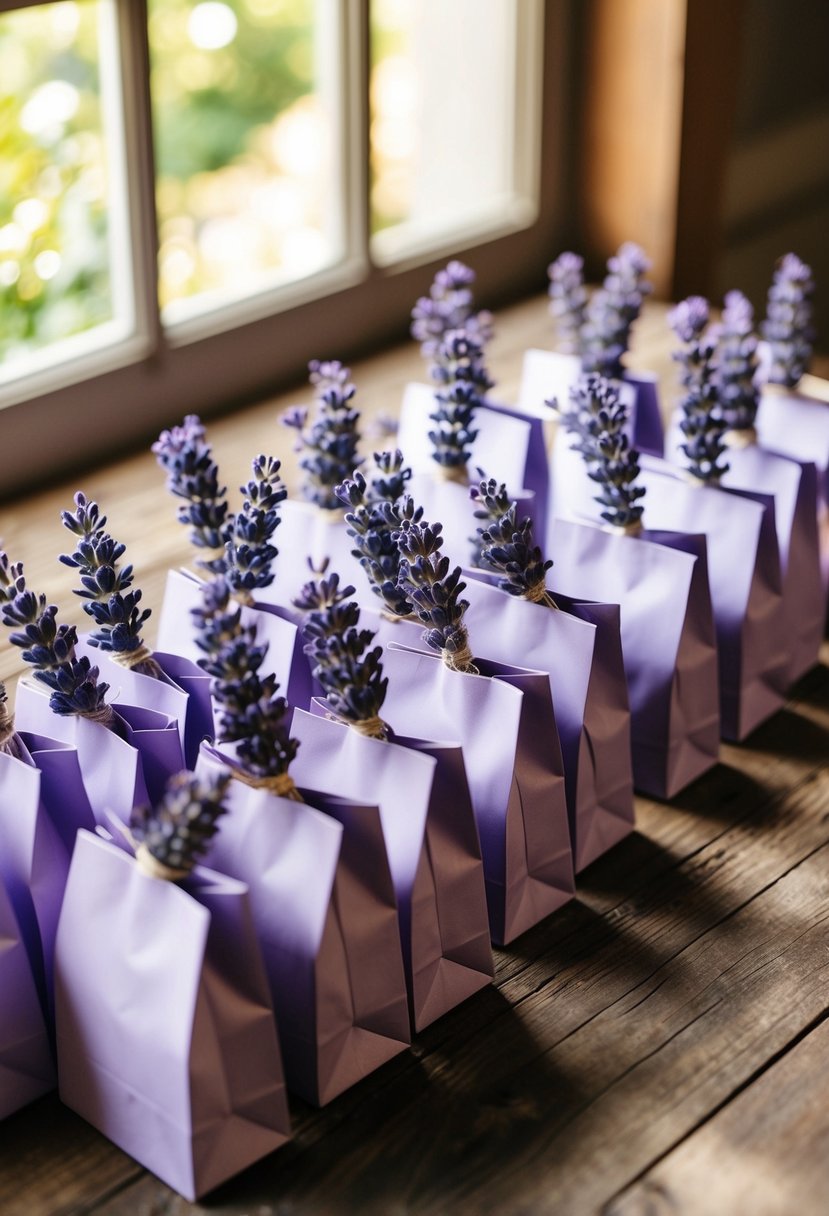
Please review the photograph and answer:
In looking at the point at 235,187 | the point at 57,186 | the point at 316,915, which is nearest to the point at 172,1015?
the point at 316,915

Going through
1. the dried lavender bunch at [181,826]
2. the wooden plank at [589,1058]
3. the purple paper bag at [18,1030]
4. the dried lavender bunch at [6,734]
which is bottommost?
the wooden plank at [589,1058]

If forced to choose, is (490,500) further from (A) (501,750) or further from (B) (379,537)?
(A) (501,750)

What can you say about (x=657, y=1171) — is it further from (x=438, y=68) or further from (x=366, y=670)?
(x=438, y=68)

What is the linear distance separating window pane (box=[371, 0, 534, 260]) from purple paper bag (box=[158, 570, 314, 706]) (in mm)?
1099

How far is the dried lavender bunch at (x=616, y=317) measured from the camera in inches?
74.4

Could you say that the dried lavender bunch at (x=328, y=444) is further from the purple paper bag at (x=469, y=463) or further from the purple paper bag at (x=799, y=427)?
the purple paper bag at (x=799, y=427)

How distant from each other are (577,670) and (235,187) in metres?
1.50

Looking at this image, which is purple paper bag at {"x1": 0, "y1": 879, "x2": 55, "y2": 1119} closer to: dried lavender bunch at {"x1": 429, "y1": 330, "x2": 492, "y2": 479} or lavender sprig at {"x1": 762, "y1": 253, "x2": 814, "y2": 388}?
dried lavender bunch at {"x1": 429, "y1": 330, "x2": 492, "y2": 479}

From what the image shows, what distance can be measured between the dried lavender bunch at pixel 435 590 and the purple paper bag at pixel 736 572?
0.38 m

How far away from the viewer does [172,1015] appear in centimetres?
107

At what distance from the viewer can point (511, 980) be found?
52.8 inches

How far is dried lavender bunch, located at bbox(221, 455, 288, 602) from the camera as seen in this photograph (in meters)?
1.38

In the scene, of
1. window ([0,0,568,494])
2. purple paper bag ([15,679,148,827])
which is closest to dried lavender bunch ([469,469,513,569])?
purple paper bag ([15,679,148,827])

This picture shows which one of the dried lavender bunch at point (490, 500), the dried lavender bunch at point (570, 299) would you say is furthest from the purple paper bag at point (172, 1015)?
the dried lavender bunch at point (570, 299)
